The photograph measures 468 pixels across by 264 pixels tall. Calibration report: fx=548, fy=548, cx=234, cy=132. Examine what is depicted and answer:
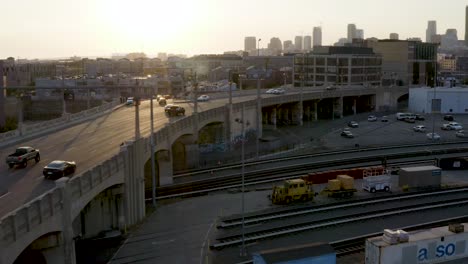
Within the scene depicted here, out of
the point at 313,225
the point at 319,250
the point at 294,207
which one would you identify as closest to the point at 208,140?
the point at 294,207

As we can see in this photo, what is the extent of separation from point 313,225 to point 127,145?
12.1 m

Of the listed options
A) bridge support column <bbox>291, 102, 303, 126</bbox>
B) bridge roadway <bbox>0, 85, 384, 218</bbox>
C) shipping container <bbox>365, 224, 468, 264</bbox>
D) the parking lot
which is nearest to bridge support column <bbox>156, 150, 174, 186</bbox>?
bridge roadway <bbox>0, 85, 384, 218</bbox>

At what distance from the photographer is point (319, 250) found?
79.5 ft

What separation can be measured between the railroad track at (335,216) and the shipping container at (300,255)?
6148 mm

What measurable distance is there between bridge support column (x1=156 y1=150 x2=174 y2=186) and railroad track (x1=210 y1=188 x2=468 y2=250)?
11.5 metres

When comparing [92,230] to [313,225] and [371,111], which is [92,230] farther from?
[371,111]

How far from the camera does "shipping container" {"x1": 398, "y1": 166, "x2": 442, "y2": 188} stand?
42.5 metres

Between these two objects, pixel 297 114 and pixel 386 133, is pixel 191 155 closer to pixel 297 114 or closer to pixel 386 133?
pixel 386 133

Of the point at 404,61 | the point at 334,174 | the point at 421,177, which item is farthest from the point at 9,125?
the point at 404,61

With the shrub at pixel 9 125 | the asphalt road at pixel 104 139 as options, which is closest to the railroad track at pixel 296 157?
the asphalt road at pixel 104 139

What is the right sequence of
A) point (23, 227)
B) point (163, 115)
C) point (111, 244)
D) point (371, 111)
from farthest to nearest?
point (371, 111) → point (163, 115) → point (111, 244) → point (23, 227)

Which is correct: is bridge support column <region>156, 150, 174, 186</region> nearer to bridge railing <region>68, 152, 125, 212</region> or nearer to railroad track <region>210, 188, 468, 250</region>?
railroad track <region>210, 188, 468, 250</region>

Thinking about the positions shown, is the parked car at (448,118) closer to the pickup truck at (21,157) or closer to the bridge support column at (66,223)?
the pickup truck at (21,157)

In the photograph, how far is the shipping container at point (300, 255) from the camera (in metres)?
23.2
